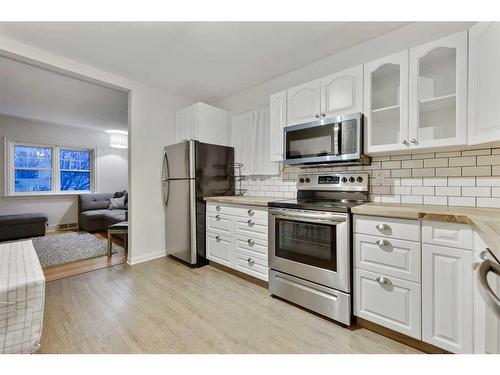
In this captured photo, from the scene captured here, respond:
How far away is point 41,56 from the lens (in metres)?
2.28

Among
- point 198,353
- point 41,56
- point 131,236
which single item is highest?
point 41,56

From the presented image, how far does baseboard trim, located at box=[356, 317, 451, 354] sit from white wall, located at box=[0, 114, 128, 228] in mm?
6151

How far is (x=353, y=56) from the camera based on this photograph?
2260mm

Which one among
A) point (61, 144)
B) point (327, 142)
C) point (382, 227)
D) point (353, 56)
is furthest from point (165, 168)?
point (61, 144)

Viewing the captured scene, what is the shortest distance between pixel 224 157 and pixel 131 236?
159cm

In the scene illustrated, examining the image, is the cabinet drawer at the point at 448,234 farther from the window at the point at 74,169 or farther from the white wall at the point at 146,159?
the window at the point at 74,169

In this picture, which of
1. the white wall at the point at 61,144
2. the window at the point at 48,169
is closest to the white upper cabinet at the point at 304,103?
the white wall at the point at 61,144

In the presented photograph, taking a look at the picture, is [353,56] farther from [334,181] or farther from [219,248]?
[219,248]

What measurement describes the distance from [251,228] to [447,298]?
153cm

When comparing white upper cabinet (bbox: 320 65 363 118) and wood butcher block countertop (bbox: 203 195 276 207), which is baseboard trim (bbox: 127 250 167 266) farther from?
white upper cabinet (bbox: 320 65 363 118)

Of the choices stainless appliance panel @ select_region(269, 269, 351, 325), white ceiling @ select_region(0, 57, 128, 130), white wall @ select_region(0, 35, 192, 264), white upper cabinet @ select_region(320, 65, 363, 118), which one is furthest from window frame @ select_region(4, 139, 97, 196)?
white upper cabinet @ select_region(320, 65, 363, 118)

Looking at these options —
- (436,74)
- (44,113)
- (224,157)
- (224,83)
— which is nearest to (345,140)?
(436,74)

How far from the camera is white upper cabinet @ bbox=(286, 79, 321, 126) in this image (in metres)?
2.15

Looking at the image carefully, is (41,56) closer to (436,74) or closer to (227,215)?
(227,215)
